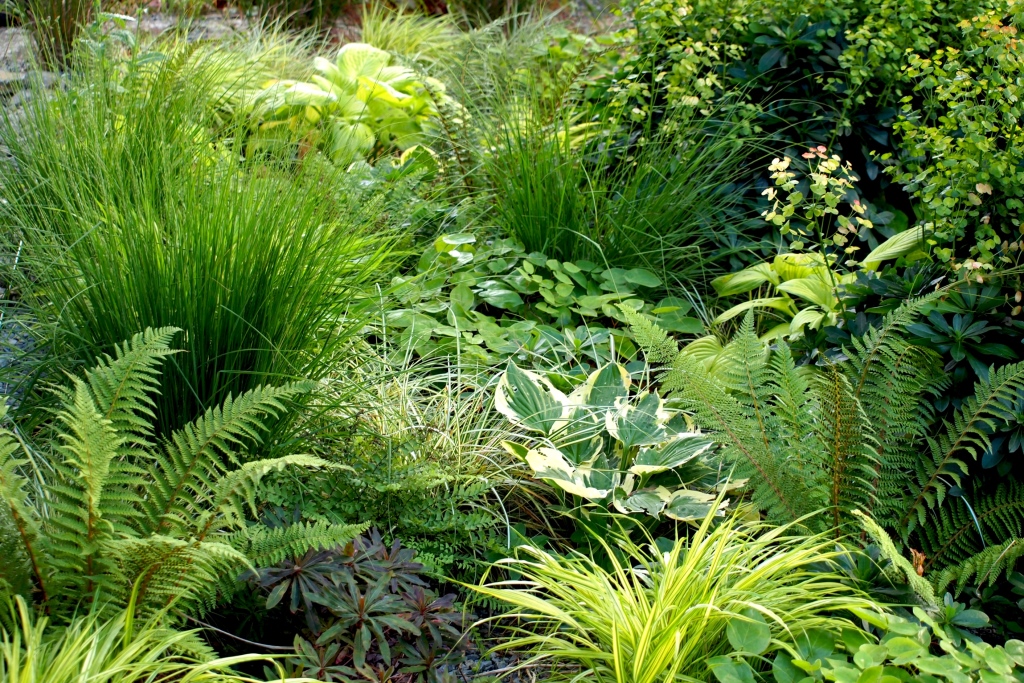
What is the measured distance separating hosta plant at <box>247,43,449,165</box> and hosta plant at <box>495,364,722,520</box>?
1.90 m

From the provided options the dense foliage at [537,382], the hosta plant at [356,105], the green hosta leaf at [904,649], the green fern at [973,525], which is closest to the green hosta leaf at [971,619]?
the dense foliage at [537,382]

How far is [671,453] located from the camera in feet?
8.43

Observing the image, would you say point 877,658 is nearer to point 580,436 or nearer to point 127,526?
point 580,436

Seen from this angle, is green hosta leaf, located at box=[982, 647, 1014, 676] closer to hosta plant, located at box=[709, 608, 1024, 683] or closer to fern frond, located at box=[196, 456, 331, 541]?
hosta plant, located at box=[709, 608, 1024, 683]

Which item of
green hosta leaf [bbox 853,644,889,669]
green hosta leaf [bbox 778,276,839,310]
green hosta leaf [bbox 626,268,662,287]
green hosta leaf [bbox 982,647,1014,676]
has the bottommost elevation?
green hosta leaf [bbox 982,647,1014,676]

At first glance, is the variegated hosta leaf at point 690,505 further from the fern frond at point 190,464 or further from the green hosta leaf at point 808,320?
the fern frond at point 190,464

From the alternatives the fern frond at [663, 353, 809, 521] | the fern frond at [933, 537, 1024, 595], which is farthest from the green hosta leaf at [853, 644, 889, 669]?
the fern frond at [663, 353, 809, 521]

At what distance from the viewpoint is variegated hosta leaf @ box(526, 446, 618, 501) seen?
239cm

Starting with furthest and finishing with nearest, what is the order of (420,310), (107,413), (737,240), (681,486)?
(737,240) → (420,310) → (681,486) → (107,413)

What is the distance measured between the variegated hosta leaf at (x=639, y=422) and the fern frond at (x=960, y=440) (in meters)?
0.70

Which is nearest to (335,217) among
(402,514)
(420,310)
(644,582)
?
(420,310)

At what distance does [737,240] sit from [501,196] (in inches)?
42.2

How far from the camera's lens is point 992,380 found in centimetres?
231

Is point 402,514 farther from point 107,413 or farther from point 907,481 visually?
point 907,481
